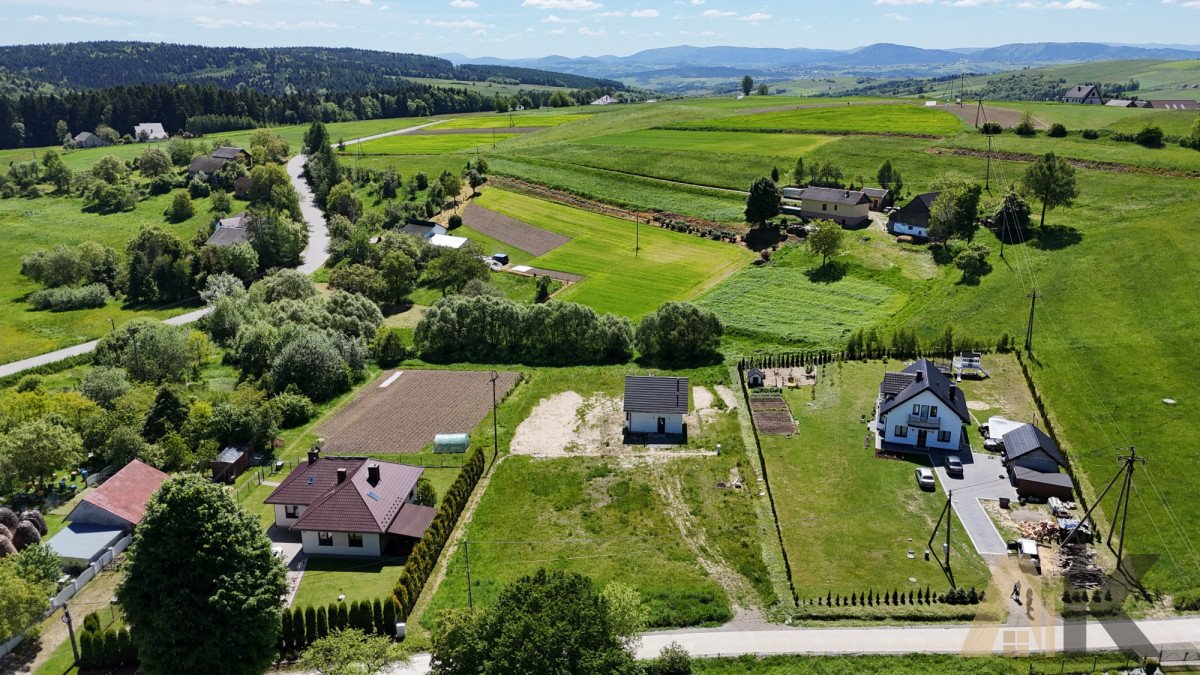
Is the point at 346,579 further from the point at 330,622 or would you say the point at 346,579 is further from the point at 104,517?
the point at 104,517

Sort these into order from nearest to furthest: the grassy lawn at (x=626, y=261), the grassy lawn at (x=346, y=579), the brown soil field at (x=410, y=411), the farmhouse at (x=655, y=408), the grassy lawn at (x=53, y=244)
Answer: the grassy lawn at (x=346, y=579) < the farmhouse at (x=655, y=408) < the brown soil field at (x=410, y=411) < the grassy lawn at (x=53, y=244) < the grassy lawn at (x=626, y=261)

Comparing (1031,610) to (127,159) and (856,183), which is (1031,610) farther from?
(127,159)

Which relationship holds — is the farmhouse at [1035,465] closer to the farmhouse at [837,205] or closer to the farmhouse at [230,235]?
the farmhouse at [837,205]

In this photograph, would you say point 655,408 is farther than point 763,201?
No

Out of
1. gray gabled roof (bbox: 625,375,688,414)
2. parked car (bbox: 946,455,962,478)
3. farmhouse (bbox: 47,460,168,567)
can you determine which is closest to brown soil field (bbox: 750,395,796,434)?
gray gabled roof (bbox: 625,375,688,414)

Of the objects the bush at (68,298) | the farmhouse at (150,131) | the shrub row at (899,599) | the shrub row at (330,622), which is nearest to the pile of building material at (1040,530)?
the shrub row at (899,599)

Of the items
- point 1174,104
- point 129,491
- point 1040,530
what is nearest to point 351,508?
point 129,491
